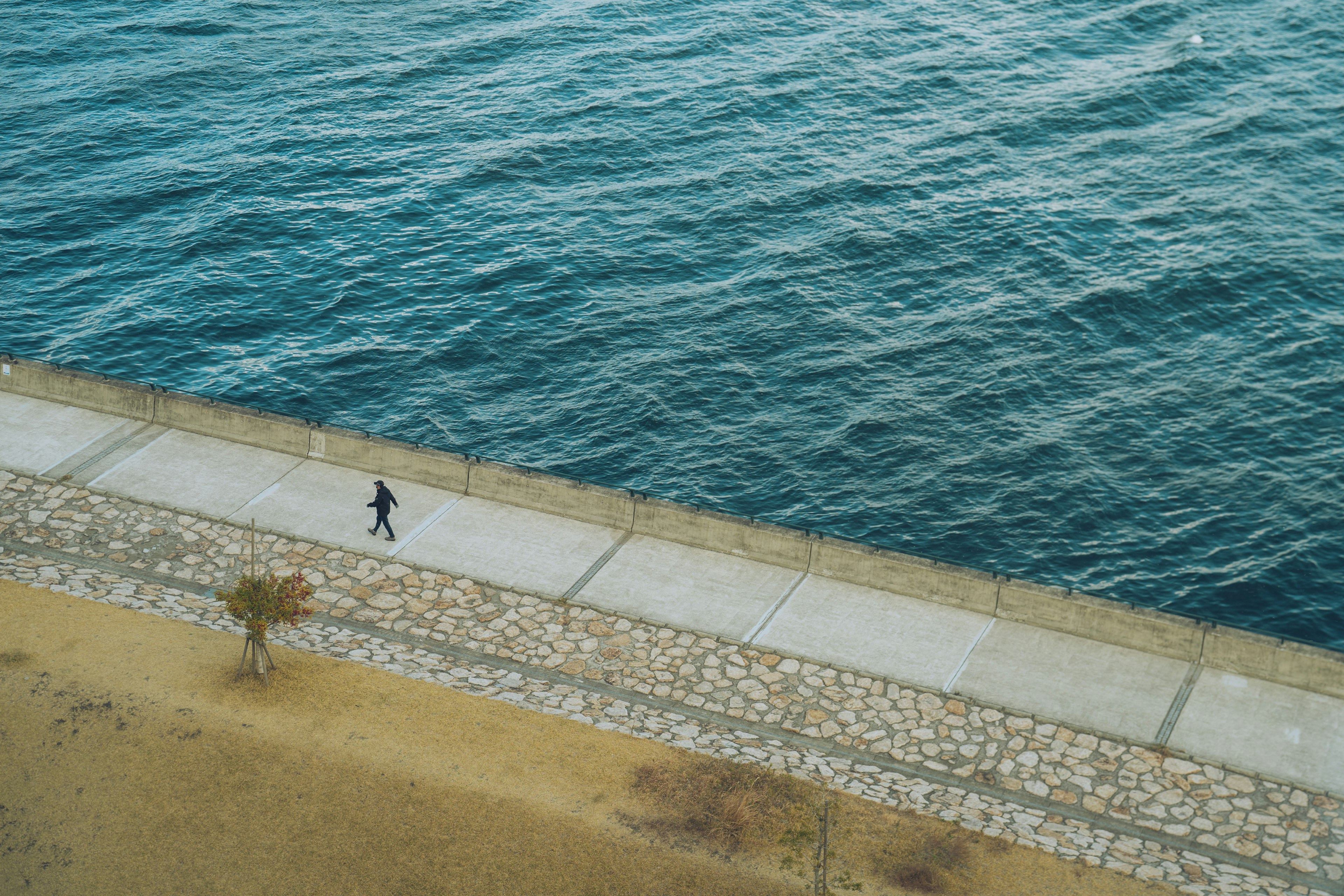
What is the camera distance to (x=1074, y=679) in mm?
21281

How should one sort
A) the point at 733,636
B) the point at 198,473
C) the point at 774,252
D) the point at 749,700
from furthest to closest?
the point at 774,252 < the point at 198,473 < the point at 733,636 < the point at 749,700

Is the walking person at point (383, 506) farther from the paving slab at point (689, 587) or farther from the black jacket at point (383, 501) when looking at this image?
the paving slab at point (689, 587)

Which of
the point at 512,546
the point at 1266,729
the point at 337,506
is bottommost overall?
the point at 337,506

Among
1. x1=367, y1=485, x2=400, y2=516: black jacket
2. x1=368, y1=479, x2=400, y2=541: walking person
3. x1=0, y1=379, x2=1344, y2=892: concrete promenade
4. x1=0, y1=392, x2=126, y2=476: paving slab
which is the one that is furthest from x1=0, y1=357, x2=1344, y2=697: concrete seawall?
x1=367, y1=485, x2=400, y2=516: black jacket

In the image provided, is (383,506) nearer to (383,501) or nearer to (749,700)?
(383,501)

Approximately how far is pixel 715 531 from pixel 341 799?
9.22 m

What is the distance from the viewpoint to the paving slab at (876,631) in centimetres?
2166

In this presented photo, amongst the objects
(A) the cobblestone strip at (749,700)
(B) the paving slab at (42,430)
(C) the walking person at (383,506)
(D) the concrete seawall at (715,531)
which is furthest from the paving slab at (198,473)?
(C) the walking person at (383,506)

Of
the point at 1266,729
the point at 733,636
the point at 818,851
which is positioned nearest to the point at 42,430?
the point at 733,636

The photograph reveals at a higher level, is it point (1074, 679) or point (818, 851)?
point (818, 851)

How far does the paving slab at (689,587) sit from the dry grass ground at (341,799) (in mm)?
3583

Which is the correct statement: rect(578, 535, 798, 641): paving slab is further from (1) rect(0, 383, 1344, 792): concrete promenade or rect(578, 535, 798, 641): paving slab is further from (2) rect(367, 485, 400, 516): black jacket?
(2) rect(367, 485, 400, 516): black jacket

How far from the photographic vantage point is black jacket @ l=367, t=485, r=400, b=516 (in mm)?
23984

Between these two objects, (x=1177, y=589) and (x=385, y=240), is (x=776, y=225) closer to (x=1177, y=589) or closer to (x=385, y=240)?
(x=385, y=240)
